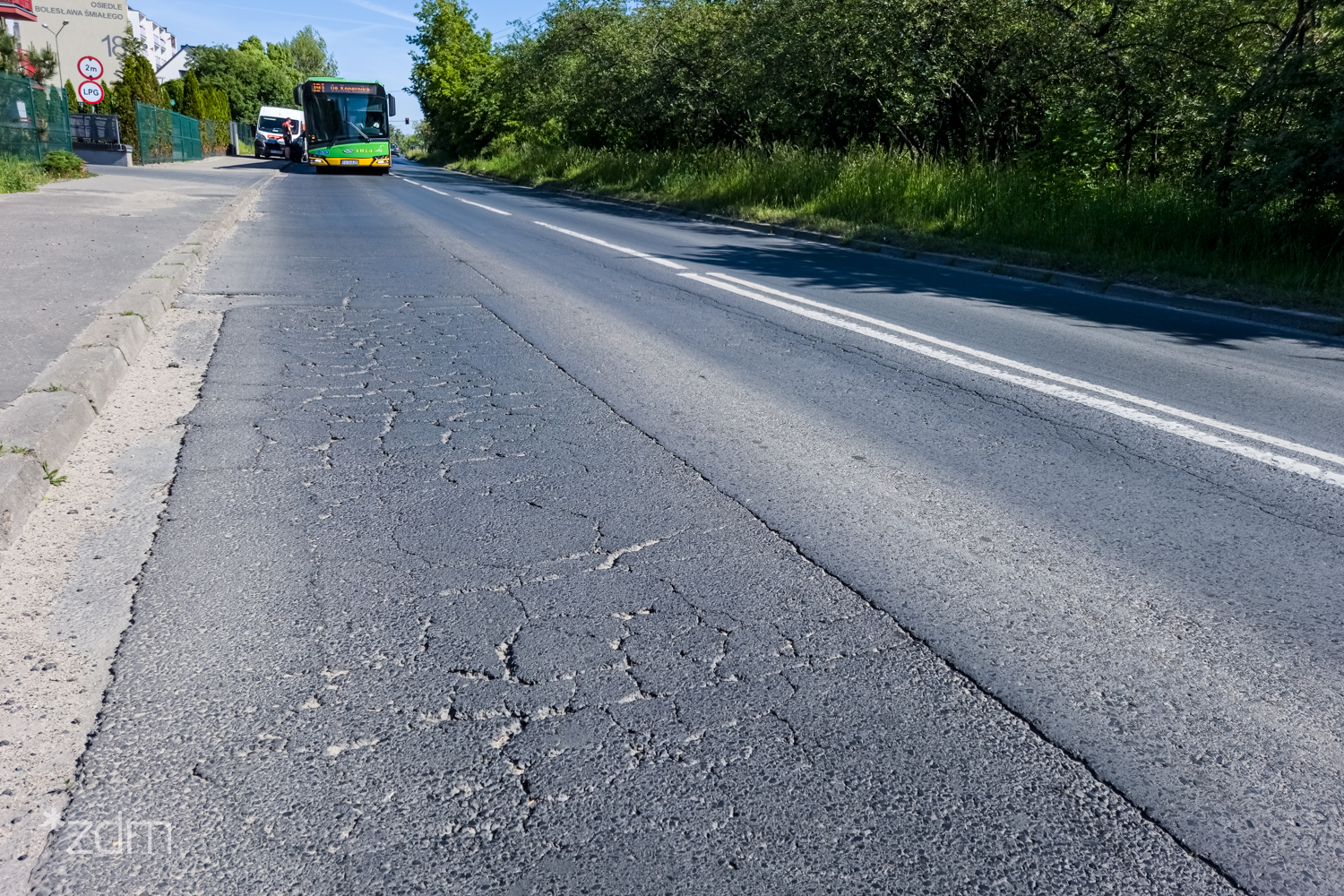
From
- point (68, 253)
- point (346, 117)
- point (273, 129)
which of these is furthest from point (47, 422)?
point (273, 129)

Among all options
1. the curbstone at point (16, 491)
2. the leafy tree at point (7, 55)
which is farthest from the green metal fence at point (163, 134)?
the curbstone at point (16, 491)

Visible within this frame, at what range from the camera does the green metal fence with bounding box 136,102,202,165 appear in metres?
40.0

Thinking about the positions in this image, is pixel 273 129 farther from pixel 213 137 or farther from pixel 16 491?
pixel 16 491

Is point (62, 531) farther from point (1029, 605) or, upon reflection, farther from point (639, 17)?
point (639, 17)

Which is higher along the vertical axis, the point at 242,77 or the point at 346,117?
the point at 242,77

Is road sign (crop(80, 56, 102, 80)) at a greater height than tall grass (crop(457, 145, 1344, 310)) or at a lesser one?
greater

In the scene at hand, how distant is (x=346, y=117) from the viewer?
115 feet

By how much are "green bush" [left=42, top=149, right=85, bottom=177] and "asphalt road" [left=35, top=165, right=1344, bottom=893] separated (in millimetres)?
21588

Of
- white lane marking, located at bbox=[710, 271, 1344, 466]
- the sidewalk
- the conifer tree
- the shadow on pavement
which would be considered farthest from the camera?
the conifer tree

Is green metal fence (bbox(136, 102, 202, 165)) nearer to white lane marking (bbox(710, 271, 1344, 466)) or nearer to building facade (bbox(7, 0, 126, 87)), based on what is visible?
building facade (bbox(7, 0, 126, 87))

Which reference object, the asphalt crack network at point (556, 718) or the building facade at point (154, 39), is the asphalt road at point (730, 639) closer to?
the asphalt crack network at point (556, 718)

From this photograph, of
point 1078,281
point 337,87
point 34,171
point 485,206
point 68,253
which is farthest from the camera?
point 337,87

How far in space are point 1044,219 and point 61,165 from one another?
74.6 feet

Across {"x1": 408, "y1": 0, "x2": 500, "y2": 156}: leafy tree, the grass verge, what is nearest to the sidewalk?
the grass verge
